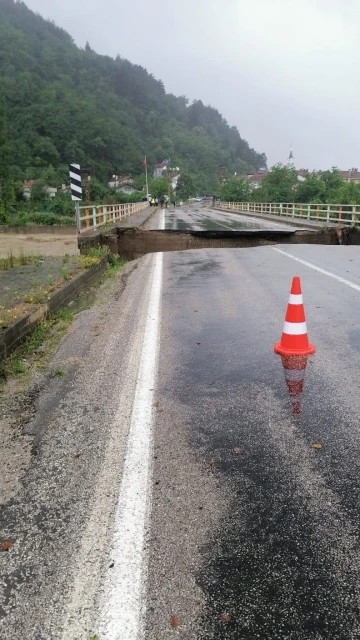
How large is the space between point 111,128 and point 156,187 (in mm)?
33910

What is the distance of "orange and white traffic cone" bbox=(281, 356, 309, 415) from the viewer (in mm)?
3617

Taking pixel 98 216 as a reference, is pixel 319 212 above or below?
above

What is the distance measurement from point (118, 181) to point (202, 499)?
159 meters

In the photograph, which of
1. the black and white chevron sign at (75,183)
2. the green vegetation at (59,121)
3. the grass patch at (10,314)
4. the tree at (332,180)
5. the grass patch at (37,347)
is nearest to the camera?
the grass patch at (37,347)

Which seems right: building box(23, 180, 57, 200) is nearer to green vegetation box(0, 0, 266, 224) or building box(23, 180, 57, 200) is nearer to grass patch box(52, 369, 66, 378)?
green vegetation box(0, 0, 266, 224)

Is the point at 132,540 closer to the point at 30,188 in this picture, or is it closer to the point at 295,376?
the point at 295,376

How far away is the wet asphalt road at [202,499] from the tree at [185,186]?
154821 mm

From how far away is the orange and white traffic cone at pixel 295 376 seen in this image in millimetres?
3617

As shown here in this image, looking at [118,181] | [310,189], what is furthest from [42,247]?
[118,181]

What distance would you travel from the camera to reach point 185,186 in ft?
514

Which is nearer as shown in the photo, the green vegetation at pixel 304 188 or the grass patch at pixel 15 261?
the grass patch at pixel 15 261

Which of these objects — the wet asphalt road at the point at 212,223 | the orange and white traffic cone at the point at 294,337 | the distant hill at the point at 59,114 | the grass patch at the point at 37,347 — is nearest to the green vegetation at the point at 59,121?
the distant hill at the point at 59,114

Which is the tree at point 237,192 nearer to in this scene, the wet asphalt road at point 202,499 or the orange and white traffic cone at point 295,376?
the orange and white traffic cone at point 295,376

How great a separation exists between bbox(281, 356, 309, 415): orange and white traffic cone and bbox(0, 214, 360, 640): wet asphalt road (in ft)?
0.22
